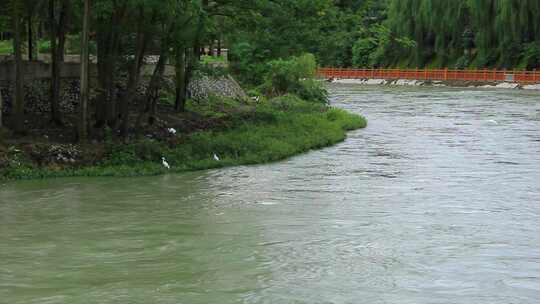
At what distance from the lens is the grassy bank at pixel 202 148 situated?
795 inches

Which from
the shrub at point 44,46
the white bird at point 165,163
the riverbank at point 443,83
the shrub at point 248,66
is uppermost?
the shrub at point 44,46

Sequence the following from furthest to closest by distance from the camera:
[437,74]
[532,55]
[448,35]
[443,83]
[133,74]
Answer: [448,35], [437,74], [443,83], [532,55], [133,74]

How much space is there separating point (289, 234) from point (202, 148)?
30.2 ft

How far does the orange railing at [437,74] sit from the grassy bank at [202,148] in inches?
1524

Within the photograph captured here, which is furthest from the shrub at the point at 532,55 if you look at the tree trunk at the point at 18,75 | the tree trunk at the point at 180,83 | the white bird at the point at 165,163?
the tree trunk at the point at 18,75

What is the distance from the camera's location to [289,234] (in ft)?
46.6

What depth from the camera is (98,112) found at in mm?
24250

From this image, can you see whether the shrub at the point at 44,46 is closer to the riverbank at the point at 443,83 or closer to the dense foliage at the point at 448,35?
the dense foliage at the point at 448,35

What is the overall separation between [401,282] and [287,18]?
1653 centimetres

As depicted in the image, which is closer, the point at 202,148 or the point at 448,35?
the point at 202,148

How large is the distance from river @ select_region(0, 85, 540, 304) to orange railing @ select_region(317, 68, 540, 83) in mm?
45660

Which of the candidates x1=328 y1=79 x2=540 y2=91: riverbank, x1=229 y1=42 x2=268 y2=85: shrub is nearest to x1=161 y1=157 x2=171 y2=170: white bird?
x1=229 y1=42 x2=268 y2=85: shrub

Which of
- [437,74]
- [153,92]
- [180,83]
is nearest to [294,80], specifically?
[180,83]

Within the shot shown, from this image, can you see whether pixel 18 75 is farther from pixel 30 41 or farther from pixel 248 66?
pixel 248 66
